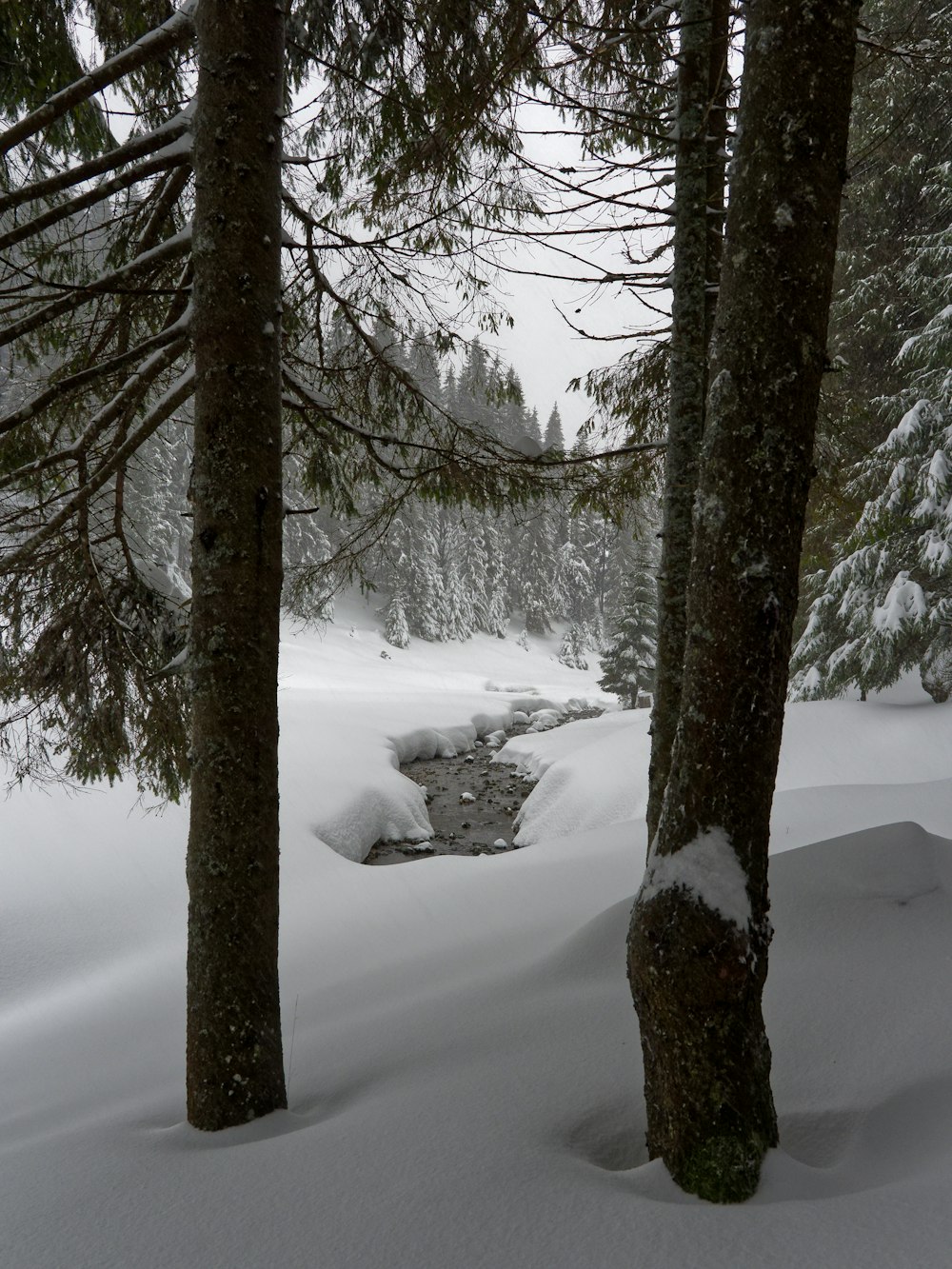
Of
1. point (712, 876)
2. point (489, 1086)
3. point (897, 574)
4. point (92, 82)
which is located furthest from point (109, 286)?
point (897, 574)

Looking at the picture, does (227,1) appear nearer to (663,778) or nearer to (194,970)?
(194,970)

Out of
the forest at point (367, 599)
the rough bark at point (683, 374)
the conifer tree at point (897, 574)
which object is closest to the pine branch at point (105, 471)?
the forest at point (367, 599)

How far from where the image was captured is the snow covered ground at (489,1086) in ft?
5.39

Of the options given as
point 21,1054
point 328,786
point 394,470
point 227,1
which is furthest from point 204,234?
point 328,786

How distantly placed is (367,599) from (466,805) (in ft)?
33.1

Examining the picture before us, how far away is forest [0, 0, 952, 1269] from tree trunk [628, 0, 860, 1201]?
1 centimetres

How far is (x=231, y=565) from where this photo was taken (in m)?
2.65

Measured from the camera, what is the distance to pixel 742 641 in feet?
6.25

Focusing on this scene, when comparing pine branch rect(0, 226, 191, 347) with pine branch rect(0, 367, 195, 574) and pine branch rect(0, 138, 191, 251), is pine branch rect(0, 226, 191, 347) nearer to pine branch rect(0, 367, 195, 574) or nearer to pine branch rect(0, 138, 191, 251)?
pine branch rect(0, 138, 191, 251)

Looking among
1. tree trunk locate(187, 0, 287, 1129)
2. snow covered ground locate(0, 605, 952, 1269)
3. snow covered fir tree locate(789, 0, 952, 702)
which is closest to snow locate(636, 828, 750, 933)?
snow covered ground locate(0, 605, 952, 1269)

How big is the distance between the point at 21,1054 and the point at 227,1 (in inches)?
236

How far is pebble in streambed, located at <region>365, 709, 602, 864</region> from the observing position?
11.3 metres

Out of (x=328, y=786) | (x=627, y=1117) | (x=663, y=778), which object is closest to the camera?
(x=627, y=1117)

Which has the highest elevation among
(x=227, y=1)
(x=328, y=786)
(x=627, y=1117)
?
(x=227, y=1)
